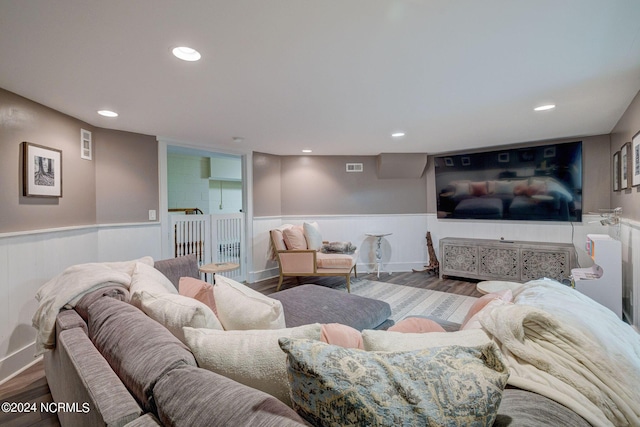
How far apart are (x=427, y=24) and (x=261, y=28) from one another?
0.87 metres

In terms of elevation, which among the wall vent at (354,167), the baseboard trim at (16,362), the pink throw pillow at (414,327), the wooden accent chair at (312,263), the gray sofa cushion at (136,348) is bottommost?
the baseboard trim at (16,362)

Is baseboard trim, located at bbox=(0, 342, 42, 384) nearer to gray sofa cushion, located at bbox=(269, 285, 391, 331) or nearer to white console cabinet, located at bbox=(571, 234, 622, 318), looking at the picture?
gray sofa cushion, located at bbox=(269, 285, 391, 331)

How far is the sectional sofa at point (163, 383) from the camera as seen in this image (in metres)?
0.63

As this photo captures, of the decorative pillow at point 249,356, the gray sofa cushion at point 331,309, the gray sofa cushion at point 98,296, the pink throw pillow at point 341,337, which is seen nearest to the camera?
the decorative pillow at point 249,356

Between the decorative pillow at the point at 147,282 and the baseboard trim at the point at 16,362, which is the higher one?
the decorative pillow at the point at 147,282

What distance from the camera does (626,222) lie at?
8.87ft

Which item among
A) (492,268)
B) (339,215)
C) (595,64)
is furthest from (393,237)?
(595,64)

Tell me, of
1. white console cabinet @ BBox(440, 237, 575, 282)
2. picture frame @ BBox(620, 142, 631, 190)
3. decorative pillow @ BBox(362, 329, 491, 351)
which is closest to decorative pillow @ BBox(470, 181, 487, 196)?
white console cabinet @ BBox(440, 237, 575, 282)

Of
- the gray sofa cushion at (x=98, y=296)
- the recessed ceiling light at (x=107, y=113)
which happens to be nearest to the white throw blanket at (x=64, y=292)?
the gray sofa cushion at (x=98, y=296)

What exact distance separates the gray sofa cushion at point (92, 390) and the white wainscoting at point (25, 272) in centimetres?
156

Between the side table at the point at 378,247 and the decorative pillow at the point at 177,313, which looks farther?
the side table at the point at 378,247

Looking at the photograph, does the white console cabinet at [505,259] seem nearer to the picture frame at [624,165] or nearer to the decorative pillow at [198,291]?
the picture frame at [624,165]

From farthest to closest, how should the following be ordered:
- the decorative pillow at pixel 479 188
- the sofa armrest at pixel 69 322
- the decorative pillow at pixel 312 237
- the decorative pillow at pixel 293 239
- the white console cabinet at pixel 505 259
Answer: the decorative pillow at pixel 479 188 → the decorative pillow at pixel 312 237 → the decorative pillow at pixel 293 239 → the white console cabinet at pixel 505 259 → the sofa armrest at pixel 69 322

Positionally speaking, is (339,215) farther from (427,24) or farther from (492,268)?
(427,24)
